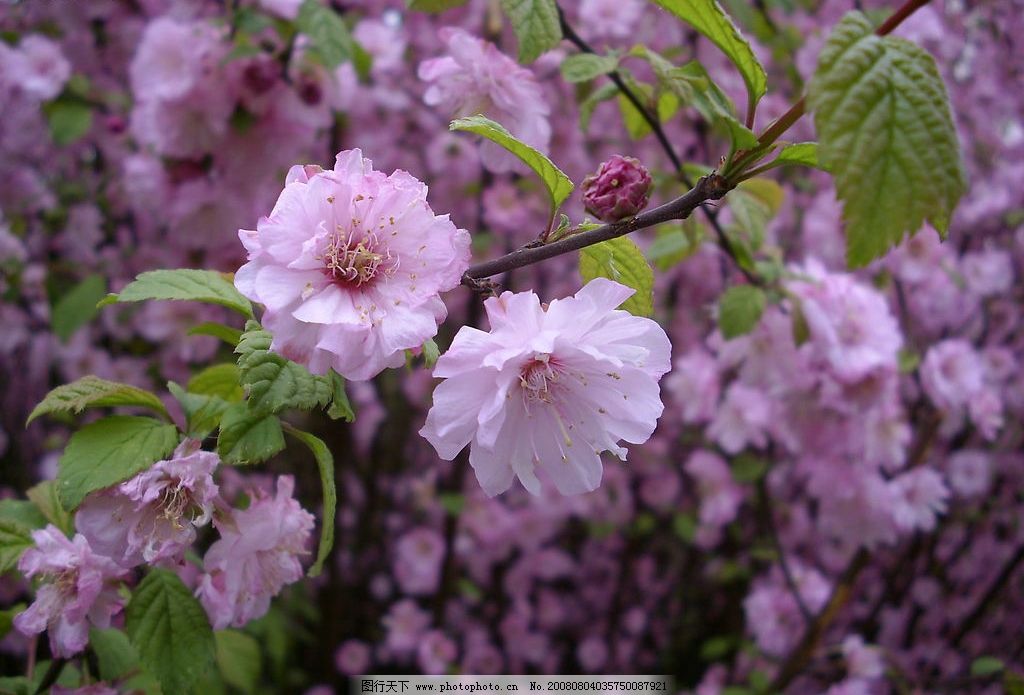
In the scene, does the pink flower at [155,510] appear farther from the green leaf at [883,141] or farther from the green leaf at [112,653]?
the green leaf at [883,141]

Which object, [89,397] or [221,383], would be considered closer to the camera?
[89,397]

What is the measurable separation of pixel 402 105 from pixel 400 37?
9.7 inches

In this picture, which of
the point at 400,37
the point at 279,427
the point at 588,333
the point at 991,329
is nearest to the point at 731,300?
the point at 588,333

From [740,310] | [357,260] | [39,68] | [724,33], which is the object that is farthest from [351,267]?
[39,68]

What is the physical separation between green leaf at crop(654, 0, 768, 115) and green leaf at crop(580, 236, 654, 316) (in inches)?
8.1

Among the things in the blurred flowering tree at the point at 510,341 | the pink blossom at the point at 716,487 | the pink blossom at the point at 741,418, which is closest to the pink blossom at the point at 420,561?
the blurred flowering tree at the point at 510,341

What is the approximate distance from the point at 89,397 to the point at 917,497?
85.0 inches

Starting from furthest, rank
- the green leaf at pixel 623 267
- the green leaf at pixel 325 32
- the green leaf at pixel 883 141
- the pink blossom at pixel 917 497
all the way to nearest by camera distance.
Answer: the pink blossom at pixel 917 497
the green leaf at pixel 325 32
the green leaf at pixel 623 267
the green leaf at pixel 883 141

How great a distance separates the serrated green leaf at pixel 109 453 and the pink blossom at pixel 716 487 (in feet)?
6.43

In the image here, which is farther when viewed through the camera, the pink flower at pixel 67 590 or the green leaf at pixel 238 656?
the green leaf at pixel 238 656

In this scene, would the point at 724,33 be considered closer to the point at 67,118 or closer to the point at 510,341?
the point at 510,341

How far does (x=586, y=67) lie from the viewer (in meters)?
1.07

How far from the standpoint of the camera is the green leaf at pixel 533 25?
91 cm

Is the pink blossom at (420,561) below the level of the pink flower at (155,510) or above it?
below
